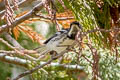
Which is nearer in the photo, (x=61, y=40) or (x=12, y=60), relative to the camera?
(x=61, y=40)

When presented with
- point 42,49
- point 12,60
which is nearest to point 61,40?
point 42,49

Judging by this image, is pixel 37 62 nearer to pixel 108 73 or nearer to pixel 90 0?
pixel 108 73

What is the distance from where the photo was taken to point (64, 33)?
1.70 meters

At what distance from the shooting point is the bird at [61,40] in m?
1.62

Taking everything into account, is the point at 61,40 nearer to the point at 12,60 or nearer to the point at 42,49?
the point at 42,49

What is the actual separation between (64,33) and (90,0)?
668 millimetres

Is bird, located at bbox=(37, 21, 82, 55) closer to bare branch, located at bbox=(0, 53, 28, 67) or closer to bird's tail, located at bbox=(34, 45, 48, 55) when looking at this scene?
bird's tail, located at bbox=(34, 45, 48, 55)

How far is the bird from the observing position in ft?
5.31

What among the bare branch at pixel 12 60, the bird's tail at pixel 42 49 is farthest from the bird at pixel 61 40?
the bare branch at pixel 12 60

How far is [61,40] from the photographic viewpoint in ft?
5.65

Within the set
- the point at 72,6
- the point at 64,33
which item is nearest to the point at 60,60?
the point at 64,33

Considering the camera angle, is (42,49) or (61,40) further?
(42,49)

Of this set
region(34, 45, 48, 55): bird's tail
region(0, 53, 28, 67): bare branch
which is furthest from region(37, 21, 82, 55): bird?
region(0, 53, 28, 67): bare branch

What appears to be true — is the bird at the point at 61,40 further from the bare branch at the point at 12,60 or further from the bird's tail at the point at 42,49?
the bare branch at the point at 12,60
